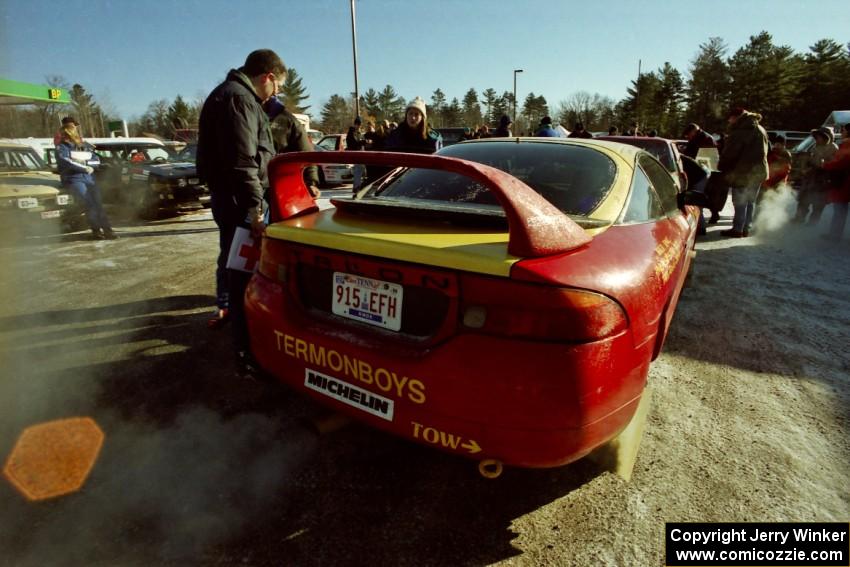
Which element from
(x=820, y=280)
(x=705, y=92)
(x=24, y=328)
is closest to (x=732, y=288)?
(x=820, y=280)

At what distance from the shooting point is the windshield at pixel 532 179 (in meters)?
2.18

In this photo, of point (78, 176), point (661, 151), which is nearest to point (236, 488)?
point (661, 151)

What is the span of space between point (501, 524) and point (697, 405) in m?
1.48

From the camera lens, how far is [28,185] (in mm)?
7320

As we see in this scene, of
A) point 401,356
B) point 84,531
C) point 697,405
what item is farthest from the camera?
point 697,405

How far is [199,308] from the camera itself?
13.4 ft

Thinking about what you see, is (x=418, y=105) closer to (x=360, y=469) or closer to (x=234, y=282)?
(x=234, y=282)

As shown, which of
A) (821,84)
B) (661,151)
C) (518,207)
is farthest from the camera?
(821,84)

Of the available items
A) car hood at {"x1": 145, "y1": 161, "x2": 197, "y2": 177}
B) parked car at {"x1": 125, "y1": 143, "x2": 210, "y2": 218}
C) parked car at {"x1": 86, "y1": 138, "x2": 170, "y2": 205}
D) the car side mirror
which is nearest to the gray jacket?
the car side mirror

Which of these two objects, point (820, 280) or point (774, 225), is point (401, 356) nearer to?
point (820, 280)

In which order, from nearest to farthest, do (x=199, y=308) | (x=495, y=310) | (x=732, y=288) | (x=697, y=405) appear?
(x=495, y=310)
(x=697, y=405)
(x=199, y=308)
(x=732, y=288)

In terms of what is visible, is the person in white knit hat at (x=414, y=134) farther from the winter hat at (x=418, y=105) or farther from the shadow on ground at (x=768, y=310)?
the shadow on ground at (x=768, y=310)

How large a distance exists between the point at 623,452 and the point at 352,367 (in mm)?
1351

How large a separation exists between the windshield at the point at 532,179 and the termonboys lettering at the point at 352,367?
35.8 inches
